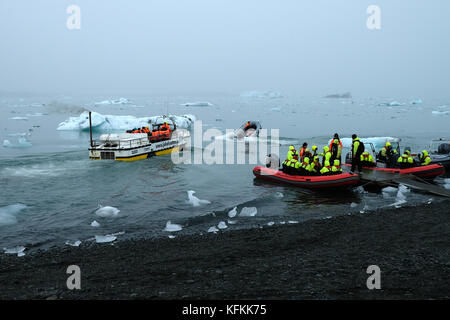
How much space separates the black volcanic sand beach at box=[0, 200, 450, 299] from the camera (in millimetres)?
5059

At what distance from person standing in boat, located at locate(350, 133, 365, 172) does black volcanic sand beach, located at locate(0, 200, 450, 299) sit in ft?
15.5

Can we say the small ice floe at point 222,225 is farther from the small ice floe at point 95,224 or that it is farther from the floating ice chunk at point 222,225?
the small ice floe at point 95,224

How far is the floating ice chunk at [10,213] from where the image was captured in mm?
9789

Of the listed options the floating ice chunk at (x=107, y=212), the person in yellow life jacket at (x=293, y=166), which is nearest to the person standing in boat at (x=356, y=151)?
the person in yellow life jacket at (x=293, y=166)

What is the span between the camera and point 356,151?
13195mm

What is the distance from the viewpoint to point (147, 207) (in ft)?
37.3

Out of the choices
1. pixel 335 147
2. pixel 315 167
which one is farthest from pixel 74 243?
pixel 335 147

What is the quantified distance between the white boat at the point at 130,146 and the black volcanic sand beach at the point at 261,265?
1056cm

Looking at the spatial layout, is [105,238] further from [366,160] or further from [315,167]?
[366,160]

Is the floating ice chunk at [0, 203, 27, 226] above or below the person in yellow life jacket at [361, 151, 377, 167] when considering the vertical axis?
below

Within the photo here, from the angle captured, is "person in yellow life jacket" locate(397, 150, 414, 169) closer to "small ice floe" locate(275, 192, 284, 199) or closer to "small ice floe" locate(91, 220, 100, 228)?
"small ice floe" locate(275, 192, 284, 199)

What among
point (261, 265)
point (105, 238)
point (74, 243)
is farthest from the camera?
point (105, 238)

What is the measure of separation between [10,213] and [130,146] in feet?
26.7

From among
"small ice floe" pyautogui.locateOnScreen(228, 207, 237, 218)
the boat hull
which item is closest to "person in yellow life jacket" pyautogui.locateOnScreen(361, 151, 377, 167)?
the boat hull
